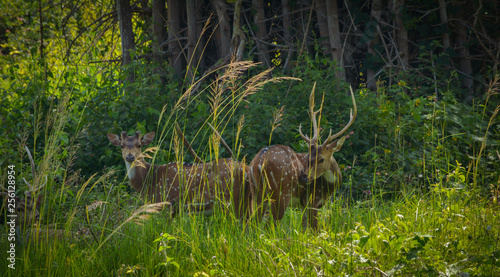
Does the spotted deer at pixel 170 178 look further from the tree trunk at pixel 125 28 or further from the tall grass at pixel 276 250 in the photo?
the tree trunk at pixel 125 28

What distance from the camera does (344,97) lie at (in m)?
6.19

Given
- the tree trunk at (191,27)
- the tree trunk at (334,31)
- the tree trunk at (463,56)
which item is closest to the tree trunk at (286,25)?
the tree trunk at (334,31)

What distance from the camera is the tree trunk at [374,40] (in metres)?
7.03

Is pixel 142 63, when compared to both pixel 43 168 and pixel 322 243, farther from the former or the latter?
pixel 322 243

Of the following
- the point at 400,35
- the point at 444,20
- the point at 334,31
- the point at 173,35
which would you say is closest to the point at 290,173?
the point at 334,31

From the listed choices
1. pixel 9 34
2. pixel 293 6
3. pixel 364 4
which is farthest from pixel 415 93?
pixel 9 34

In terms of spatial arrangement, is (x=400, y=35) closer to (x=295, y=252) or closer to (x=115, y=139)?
(x=115, y=139)

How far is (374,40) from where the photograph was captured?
7.14 metres

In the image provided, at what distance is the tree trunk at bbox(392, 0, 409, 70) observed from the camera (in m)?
7.02

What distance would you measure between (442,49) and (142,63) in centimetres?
437

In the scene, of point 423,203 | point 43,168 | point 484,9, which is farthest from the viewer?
point 484,9

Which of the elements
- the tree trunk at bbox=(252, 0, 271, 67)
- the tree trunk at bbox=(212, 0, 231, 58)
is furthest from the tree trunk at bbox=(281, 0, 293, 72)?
the tree trunk at bbox=(212, 0, 231, 58)

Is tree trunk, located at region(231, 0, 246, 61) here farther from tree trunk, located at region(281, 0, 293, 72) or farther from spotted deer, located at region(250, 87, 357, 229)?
spotted deer, located at region(250, 87, 357, 229)

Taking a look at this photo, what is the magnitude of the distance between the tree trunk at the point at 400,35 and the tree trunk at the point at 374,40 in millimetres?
208
